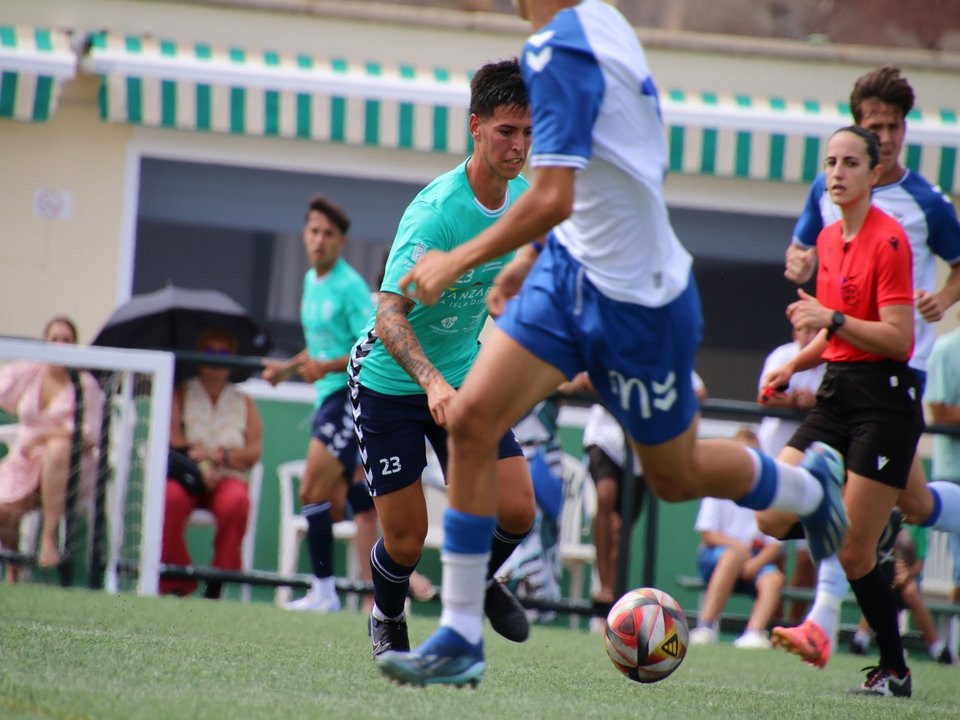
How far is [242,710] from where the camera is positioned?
152 inches

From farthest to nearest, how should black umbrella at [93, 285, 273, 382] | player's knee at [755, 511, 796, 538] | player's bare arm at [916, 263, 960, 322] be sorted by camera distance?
black umbrella at [93, 285, 273, 382] → player's bare arm at [916, 263, 960, 322] → player's knee at [755, 511, 796, 538]

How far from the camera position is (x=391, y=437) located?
511 centimetres

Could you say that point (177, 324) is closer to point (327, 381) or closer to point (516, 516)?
point (327, 381)

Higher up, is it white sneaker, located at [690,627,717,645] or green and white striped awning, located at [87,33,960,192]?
green and white striped awning, located at [87,33,960,192]

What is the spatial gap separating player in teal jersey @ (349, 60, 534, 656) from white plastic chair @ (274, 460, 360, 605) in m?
5.63

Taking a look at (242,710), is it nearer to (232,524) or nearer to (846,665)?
(846,665)

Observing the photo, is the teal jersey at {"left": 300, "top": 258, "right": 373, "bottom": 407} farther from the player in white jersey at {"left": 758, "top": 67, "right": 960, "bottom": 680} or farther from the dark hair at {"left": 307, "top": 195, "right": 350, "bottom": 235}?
the player in white jersey at {"left": 758, "top": 67, "right": 960, "bottom": 680}

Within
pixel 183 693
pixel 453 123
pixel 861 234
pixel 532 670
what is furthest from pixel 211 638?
pixel 453 123

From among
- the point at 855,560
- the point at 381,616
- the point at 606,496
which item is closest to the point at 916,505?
the point at 855,560

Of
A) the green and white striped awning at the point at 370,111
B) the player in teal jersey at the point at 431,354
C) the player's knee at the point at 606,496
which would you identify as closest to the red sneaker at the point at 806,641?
the player in teal jersey at the point at 431,354

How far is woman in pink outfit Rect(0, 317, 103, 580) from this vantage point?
9094mm

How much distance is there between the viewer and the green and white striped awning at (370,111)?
11.8 m

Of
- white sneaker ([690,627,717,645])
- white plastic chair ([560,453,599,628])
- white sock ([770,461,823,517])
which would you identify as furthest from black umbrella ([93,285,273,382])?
white sock ([770,461,823,517])

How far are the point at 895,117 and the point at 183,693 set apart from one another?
408cm
